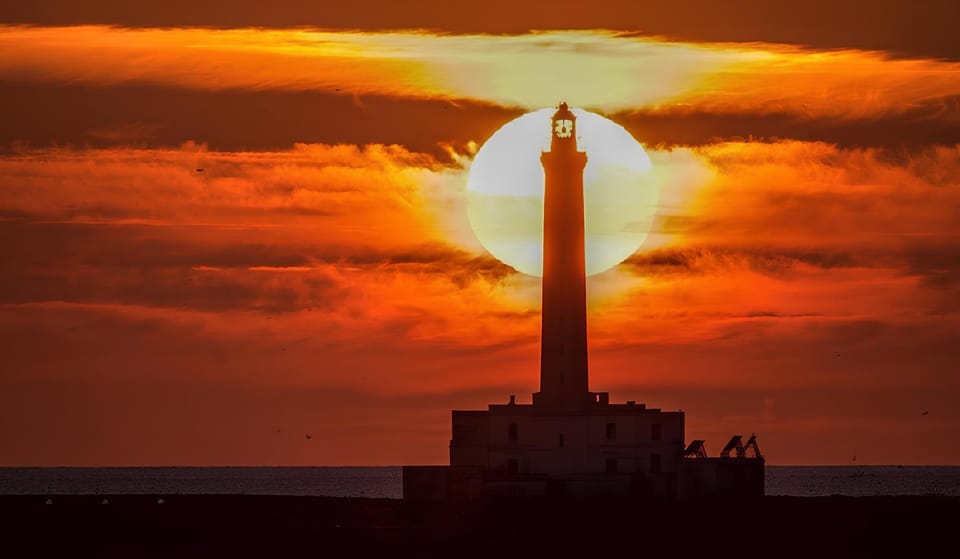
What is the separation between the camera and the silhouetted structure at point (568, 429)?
10819 centimetres

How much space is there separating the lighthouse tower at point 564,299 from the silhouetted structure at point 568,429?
0.16 ft

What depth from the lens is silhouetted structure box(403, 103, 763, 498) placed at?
108 meters

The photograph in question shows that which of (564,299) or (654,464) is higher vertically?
(564,299)

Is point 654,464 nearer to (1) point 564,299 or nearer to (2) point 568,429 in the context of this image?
(2) point 568,429

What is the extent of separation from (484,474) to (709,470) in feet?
39.7

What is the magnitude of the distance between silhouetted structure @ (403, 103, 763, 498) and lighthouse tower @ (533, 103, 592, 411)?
0.05m

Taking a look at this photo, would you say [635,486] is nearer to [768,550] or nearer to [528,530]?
[528,530]

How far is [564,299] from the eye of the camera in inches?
4291

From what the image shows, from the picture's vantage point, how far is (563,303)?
4291 inches

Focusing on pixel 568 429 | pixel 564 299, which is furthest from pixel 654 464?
pixel 564 299

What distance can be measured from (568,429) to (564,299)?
21.3 feet

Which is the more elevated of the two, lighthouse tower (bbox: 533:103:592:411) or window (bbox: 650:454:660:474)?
lighthouse tower (bbox: 533:103:592:411)

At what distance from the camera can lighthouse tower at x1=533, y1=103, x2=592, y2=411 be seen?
4296 inches

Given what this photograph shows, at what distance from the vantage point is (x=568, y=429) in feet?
355
